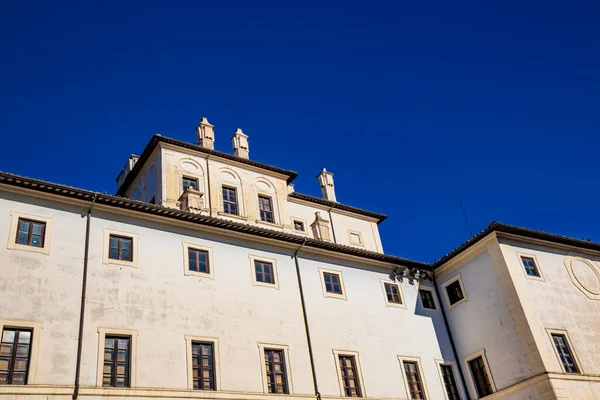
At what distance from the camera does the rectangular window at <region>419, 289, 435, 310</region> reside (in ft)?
85.4

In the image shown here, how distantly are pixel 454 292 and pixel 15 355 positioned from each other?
1815cm

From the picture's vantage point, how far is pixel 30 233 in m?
17.3

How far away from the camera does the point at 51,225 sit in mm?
17828

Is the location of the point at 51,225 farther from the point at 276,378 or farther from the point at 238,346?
the point at 276,378

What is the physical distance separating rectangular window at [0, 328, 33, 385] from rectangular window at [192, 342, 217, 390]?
4.85 metres

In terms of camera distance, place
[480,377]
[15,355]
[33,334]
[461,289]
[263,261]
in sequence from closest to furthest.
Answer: [15,355] → [33,334] → [263,261] → [480,377] → [461,289]

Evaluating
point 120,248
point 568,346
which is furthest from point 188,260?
point 568,346

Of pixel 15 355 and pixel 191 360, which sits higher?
pixel 191 360

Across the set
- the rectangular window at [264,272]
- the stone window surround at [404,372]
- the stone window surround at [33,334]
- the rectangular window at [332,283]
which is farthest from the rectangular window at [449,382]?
the stone window surround at [33,334]

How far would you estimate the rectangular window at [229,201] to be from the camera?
27.7m

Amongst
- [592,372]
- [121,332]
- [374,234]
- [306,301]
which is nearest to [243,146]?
[374,234]

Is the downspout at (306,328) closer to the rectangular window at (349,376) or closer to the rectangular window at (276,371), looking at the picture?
the rectangular window at (276,371)

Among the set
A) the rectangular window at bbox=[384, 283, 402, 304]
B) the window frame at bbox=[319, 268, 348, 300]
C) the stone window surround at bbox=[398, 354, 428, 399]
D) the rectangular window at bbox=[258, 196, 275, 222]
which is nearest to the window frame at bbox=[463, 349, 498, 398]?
the stone window surround at bbox=[398, 354, 428, 399]

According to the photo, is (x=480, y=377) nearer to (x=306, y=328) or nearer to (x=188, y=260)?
(x=306, y=328)
